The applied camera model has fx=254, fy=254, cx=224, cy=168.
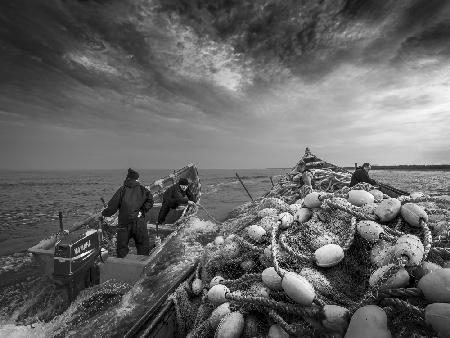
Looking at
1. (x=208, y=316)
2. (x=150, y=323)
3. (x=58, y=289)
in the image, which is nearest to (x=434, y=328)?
(x=208, y=316)

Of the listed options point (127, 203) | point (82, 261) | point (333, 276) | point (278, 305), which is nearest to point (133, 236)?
point (127, 203)

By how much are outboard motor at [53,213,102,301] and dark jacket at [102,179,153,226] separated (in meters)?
1.26

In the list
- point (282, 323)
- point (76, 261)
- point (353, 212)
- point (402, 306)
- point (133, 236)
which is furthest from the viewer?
point (133, 236)

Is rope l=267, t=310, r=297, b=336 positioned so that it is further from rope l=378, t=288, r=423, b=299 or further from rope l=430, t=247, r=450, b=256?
rope l=430, t=247, r=450, b=256

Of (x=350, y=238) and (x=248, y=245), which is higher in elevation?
(x=350, y=238)

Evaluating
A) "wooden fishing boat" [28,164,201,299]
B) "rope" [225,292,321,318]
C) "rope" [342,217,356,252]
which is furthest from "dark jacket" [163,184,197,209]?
"rope" [342,217,356,252]

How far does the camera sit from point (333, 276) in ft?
8.54

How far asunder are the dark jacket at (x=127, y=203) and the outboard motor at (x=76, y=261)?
1.26m

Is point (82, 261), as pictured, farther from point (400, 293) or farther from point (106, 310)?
point (400, 293)

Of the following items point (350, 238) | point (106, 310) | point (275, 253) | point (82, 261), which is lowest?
point (106, 310)

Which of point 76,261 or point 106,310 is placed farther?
point 106,310

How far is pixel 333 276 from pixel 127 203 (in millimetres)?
5922

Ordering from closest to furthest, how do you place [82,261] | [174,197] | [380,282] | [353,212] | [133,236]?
[380,282] < [353,212] < [82,261] < [133,236] < [174,197]

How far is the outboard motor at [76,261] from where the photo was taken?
498 centimetres
